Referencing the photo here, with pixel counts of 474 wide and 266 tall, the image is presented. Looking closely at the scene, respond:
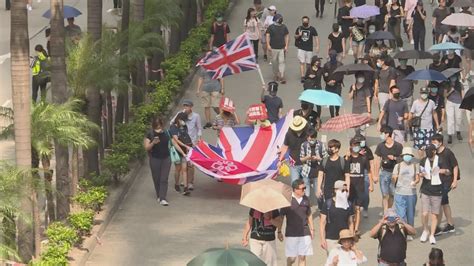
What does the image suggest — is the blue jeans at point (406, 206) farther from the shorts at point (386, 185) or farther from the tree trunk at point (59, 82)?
the tree trunk at point (59, 82)

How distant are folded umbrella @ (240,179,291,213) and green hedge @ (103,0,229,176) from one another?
603 cm

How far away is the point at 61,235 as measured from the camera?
62.3ft

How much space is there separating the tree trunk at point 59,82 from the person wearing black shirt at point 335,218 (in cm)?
453

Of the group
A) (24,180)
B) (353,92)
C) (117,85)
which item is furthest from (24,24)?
(353,92)

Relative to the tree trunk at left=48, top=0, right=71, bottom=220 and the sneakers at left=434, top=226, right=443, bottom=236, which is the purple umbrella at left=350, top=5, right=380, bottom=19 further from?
the tree trunk at left=48, top=0, right=71, bottom=220

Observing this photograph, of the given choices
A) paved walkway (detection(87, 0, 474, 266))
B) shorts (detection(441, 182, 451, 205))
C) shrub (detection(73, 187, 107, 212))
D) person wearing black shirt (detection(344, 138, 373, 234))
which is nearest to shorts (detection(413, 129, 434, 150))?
paved walkway (detection(87, 0, 474, 266))

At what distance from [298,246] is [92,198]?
4550mm

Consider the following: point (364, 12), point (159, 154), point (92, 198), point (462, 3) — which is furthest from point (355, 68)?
point (462, 3)

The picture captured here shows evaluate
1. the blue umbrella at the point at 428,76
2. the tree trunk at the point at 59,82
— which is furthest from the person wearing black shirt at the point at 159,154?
the blue umbrella at the point at 428,76

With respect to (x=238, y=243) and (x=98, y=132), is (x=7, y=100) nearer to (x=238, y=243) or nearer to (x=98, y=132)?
(x=98, y=132)

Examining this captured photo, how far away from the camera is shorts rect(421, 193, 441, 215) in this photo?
2028 cm

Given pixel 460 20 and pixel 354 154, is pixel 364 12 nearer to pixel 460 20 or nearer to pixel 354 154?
pixel 460 20

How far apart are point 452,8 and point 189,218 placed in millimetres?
15367

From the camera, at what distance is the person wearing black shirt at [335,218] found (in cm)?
1825
